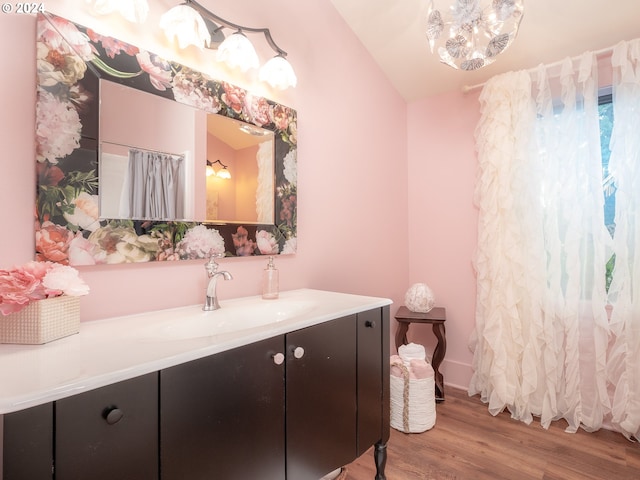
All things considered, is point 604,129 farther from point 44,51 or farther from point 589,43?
point 44,51

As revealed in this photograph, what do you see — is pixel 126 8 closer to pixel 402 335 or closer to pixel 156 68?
pixel 156 68

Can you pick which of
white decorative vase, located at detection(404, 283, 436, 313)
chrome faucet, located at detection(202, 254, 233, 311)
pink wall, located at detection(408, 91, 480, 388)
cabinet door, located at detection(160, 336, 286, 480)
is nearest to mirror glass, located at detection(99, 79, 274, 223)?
chrome faucet, located at detection(202, 254, 233, 311)

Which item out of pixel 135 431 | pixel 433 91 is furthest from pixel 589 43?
pixel 135 431

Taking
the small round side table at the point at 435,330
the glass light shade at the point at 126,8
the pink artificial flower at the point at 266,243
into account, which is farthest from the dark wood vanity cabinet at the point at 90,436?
the small round side table at the point at 435,330

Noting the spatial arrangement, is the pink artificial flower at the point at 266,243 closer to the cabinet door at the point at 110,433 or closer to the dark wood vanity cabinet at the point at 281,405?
the dark wood vanity cabinet at the point at 281,405

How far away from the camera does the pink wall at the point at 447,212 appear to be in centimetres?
264

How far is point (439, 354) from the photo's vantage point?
2.42m

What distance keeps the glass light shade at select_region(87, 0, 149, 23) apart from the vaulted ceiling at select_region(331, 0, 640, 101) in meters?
1.32

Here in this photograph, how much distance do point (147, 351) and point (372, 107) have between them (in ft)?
7.17

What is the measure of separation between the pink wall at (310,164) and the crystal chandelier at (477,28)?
0.73 metres

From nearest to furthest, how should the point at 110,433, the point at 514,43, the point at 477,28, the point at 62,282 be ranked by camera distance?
the point at 110,433 < the point at 62,282 < the point at 477,28 < the point at 514,43

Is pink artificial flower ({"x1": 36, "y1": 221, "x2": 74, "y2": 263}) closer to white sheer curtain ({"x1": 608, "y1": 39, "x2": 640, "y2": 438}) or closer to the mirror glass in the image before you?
the mirror glass

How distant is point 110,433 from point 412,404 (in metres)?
1.74

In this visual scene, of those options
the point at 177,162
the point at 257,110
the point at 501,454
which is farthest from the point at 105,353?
the point at 501,454
